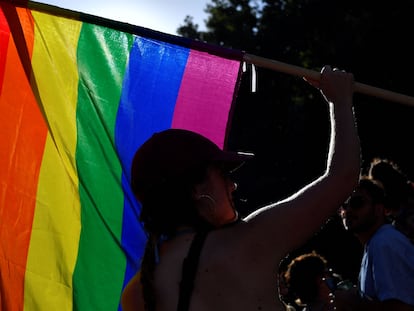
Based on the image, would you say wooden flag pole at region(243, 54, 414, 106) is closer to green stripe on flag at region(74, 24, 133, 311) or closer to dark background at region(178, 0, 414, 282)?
green stripe on flag at region(74, 24, 133, 311)

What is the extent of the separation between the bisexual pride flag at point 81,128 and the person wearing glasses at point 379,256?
1.16 metres

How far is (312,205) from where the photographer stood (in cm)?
220

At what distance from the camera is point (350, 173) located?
2.23m

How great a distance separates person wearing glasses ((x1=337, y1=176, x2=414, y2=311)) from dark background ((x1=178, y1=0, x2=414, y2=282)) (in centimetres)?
1148

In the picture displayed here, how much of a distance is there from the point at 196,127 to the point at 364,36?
19.6 metres

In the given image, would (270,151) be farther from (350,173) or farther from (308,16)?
(350,173)

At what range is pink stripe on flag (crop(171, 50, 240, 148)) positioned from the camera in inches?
142

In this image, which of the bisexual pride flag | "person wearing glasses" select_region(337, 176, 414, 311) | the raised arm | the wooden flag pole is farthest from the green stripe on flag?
"person wearing glasses" select_region(337, 176, 414, 311)

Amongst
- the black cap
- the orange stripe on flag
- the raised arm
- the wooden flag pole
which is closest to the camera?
the raised arm

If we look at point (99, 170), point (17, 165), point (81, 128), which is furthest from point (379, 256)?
point (17, 165)

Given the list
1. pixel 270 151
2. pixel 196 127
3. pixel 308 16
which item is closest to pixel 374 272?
pixel 196 127

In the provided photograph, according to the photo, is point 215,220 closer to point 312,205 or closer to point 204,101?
point 312,205

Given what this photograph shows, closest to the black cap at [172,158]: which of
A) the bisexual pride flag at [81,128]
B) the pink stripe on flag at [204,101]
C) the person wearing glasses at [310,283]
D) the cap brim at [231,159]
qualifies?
the cap brim at [231,159]

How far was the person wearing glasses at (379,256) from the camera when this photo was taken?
409cm
